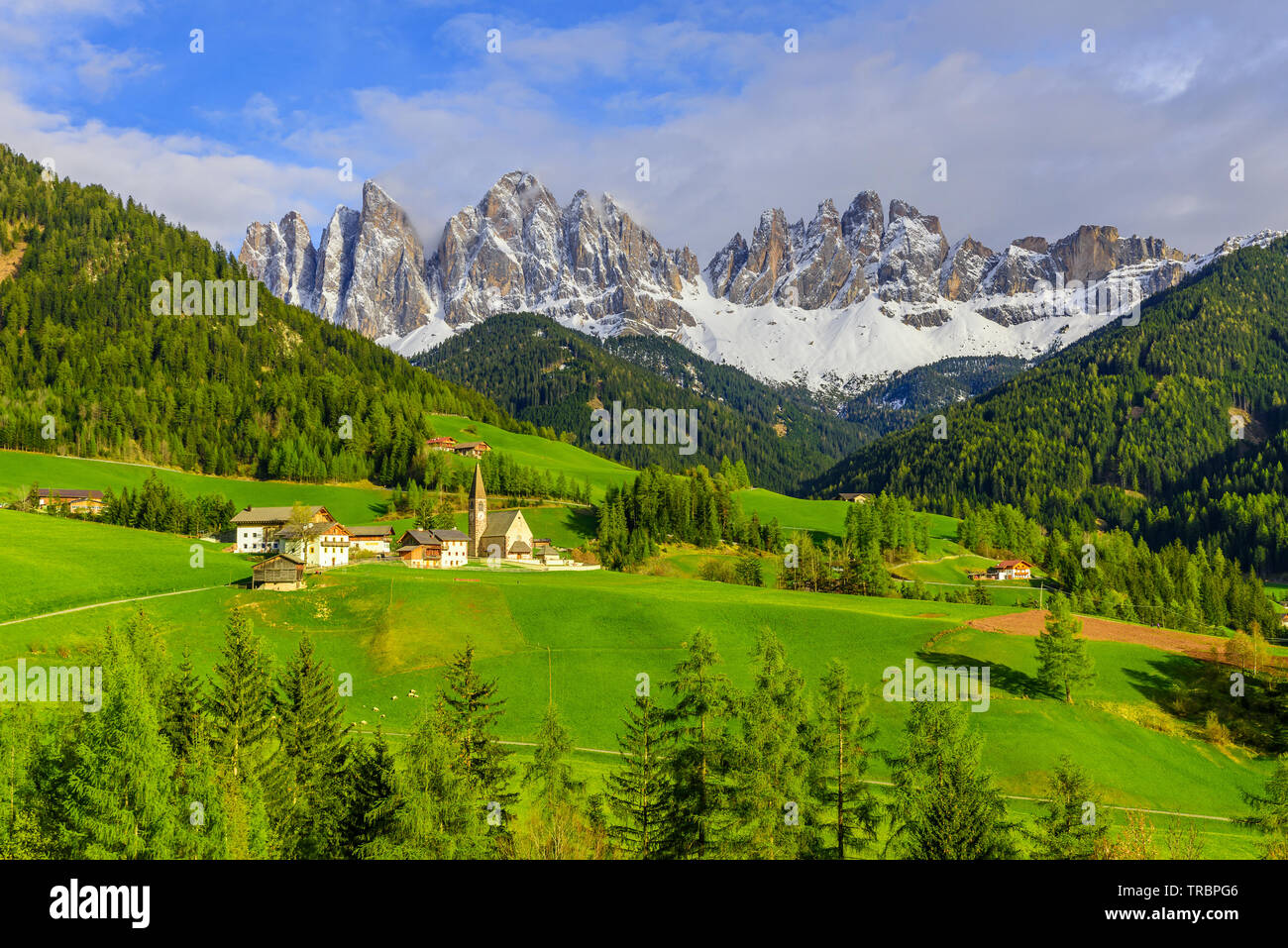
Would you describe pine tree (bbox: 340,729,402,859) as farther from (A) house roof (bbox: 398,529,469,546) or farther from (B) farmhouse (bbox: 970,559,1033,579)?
(B) farmhouse (bbox: 970,559,1033,579)

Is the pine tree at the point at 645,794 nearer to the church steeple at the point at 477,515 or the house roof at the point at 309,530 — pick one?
the house roof at the point at 309,530

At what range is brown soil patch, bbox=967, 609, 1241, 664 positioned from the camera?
268 ft

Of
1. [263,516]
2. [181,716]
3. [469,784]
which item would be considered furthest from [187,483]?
[469,784]

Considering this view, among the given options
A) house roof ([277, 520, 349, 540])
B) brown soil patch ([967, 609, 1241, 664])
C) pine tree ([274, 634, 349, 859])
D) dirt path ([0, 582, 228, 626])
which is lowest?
brown soil patch ([967, 609, 1241, 664])

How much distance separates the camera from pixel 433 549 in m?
125

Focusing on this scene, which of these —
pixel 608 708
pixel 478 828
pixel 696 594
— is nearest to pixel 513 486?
pixel 696 594

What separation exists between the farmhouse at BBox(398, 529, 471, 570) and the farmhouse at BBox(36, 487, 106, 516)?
183 feet

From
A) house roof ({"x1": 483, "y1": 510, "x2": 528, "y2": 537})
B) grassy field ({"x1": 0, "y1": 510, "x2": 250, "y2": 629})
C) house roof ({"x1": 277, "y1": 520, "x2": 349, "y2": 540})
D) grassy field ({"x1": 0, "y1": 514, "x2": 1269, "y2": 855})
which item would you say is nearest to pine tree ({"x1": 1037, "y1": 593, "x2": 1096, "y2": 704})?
grassy field ({"x1": 0, "y1": 514, "x2": 1269, "y2": 855})

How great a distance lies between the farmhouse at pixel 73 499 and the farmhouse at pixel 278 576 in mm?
67099

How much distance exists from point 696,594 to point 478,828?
212 ft

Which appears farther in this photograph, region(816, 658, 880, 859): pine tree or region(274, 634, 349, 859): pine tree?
region(816, 658, 880, 859): pine tree
